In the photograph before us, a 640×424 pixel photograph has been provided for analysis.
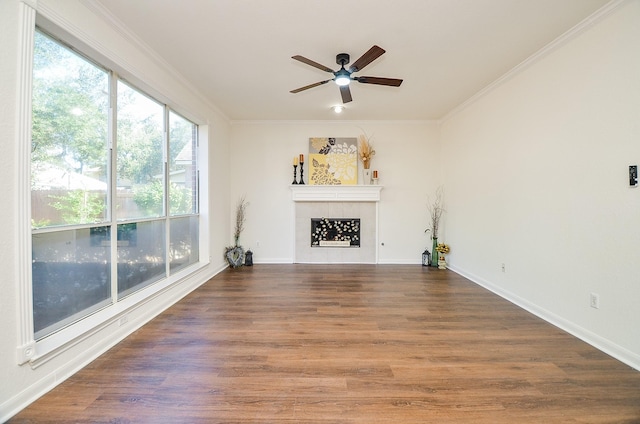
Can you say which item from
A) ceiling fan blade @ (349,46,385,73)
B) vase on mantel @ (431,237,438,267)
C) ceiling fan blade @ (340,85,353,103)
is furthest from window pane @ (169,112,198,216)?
vase on mantel @ (431,237,438,267)

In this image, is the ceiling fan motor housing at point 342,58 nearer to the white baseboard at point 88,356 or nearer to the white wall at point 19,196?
the white wall at point 19,196

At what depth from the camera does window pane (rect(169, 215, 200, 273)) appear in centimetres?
366

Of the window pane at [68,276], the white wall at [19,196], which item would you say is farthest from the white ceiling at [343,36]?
the window pane at [68,276]

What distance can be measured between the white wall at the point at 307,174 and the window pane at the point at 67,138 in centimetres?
302

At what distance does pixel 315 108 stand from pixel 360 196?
1797 millimetres

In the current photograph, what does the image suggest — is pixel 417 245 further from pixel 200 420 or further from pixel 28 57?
pixel 28 57

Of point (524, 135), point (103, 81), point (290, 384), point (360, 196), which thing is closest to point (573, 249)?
point (524, 135)

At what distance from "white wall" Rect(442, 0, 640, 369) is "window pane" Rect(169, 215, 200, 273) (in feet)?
13.9

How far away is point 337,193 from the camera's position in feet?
17.5

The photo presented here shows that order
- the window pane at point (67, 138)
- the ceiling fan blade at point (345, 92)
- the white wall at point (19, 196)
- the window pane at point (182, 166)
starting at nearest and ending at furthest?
the white wall at point (19, 196), the window pane at point (67, 138), the ceiling fan blade at point (345, 92), the window pane at point (182, 166)

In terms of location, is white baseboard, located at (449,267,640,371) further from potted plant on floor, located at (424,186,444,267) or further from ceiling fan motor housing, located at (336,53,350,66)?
ceiling fan motor housing, located at (336,53,350,66)

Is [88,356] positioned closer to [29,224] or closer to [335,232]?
[29,224]

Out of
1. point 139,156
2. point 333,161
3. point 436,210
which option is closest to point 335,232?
point 333,161

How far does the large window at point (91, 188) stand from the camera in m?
1.91
